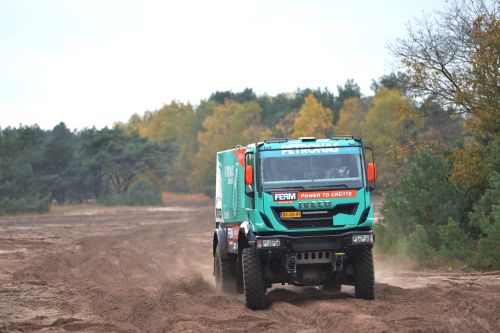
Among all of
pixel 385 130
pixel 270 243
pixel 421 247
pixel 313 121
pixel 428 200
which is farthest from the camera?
pixel 313 121

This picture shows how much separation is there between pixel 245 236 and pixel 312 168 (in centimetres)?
183

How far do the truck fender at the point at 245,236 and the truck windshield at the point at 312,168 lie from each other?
847mm

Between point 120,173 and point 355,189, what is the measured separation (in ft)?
266

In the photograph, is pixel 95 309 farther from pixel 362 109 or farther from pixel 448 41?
pixel 362 109

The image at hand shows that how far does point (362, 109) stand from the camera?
11238 centimetres

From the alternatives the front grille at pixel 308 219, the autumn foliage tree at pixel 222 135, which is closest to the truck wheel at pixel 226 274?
the front grille at pixel 308 219

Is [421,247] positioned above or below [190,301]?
above

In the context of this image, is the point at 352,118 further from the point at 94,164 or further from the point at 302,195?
the point at 302,195

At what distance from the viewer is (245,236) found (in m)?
16.4

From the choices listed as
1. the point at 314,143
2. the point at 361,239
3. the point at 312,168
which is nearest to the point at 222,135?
the point at 314,143

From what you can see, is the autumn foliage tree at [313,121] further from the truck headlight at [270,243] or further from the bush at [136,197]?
the truck headlight at [270,243]

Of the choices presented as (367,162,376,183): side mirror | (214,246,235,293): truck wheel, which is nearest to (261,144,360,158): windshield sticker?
(367,162,376,183): side mirror

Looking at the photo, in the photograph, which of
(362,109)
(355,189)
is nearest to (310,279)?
(355,189)

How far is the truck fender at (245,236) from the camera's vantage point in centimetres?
1607
